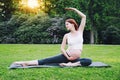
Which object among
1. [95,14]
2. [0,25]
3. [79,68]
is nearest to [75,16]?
[95,14]

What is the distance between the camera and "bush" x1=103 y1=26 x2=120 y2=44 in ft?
92.7

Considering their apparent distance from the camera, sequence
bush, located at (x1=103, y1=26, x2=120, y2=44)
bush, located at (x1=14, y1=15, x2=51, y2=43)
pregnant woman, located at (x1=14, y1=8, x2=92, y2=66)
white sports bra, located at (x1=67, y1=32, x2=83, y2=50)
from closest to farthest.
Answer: pregnant woman, located at (x1=14, y1=8, x2=92, y2=66), white sports bra, located at (x1=67, y1=32, x2=83, y2=50), bush, located at (x1=103, y1=26, x2=120, y2=44), bush, located at (x1=14, y1=15, x2=51, y2=43)

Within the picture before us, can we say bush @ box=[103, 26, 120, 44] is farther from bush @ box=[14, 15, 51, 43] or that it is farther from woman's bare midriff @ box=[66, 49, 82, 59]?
woman's bare midriff @ box=[66, 49, 82, 59]

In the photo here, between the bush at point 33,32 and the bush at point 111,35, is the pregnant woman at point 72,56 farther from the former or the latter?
the bush at point 33,32

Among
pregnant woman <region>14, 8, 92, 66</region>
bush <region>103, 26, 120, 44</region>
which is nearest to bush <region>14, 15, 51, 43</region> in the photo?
bush <region>103, 26, 120, 44</region>

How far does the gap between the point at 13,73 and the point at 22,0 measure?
1264 inches

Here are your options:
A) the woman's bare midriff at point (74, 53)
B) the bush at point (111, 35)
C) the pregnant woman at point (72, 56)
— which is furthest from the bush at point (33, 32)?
the woman's bare midriff at point (74, 53)

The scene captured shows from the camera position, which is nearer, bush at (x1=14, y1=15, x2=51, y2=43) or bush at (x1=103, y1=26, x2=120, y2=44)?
bush at (x1=103, y1=26, x2=120, y2=44)

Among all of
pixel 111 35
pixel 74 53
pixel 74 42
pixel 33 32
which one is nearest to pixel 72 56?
pixel 74 53

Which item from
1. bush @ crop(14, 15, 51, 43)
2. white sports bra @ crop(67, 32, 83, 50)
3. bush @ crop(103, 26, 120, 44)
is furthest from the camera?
bush @ crop(14, 15, 51, 43)

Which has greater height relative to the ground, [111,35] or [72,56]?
[72,56]

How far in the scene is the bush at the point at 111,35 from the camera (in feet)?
92.7

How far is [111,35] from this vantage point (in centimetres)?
2845

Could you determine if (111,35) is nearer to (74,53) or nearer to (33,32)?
(33,32)
